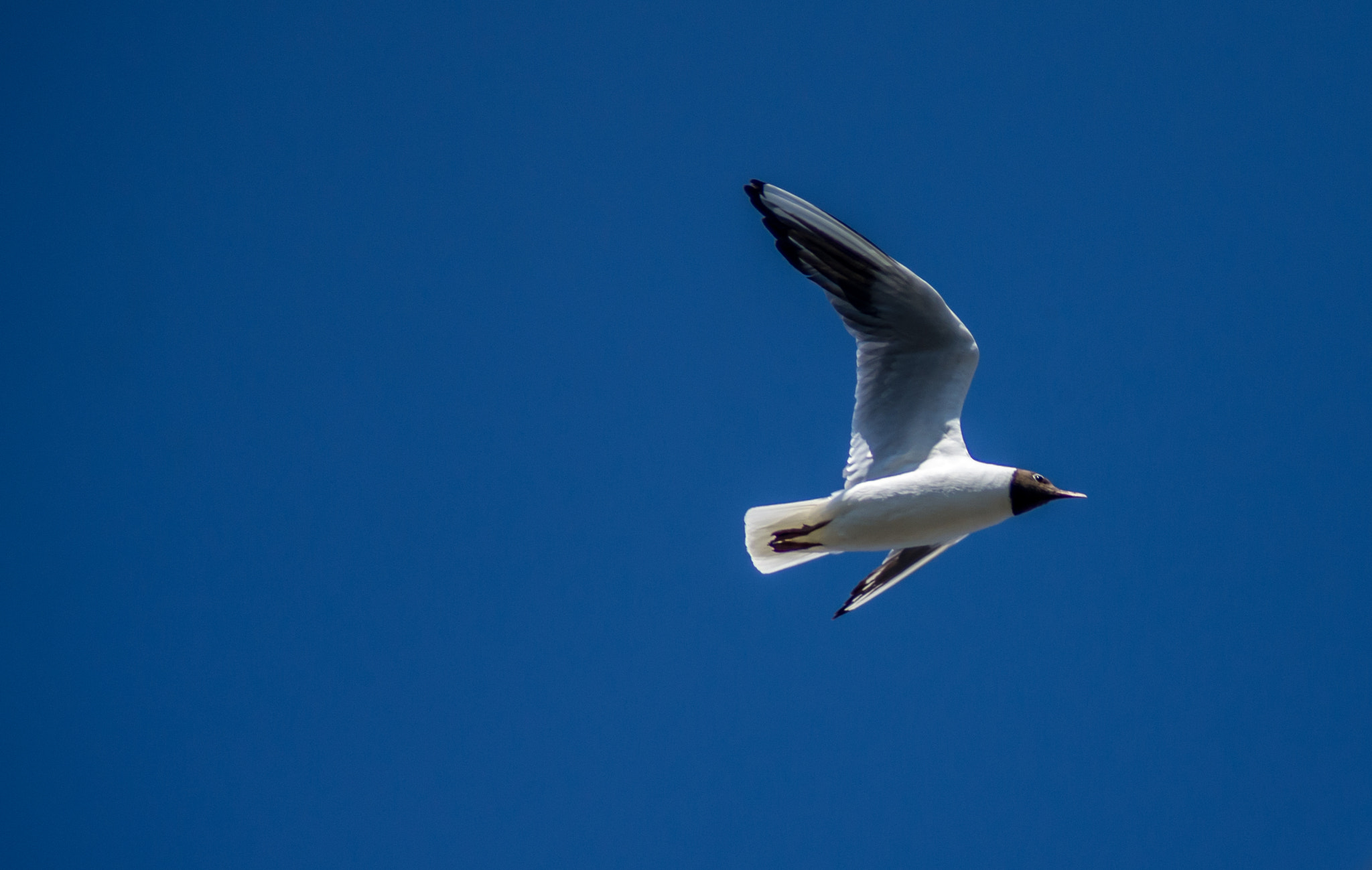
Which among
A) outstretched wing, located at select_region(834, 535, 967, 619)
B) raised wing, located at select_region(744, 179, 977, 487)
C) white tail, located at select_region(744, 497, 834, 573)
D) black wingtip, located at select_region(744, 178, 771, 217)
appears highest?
black wingtip, located at select_region(744, 178, 771, 217)

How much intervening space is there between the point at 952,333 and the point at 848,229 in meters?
0.81

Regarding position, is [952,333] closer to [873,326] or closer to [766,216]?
[873,326]

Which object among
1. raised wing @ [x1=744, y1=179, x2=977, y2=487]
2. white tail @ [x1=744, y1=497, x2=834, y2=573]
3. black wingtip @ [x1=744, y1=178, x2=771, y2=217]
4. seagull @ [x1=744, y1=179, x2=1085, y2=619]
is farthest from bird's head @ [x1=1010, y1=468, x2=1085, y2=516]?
black wingtip @ [x1=744, y1=178, x2=771, y2=217]

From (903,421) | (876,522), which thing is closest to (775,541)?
(876,522)

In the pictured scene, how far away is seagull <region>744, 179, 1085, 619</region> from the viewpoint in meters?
5.58

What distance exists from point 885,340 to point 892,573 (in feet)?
5.21

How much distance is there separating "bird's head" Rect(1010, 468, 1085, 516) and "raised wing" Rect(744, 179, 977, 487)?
406mm

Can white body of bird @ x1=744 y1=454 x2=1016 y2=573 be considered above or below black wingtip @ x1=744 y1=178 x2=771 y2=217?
below

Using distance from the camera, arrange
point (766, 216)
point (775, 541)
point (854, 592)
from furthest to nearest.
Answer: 1. point (854, 592)
2. point (775, 541)
3. point (766, 216)

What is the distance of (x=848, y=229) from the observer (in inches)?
220

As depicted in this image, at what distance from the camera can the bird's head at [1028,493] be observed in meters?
5.65

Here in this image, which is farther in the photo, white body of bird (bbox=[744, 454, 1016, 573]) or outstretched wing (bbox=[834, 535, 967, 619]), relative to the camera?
outstretched wing (bbox=[834, 535, 967, 619])

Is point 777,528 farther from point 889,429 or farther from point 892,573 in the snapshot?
point 892,573

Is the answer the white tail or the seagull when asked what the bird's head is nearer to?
the seagull
